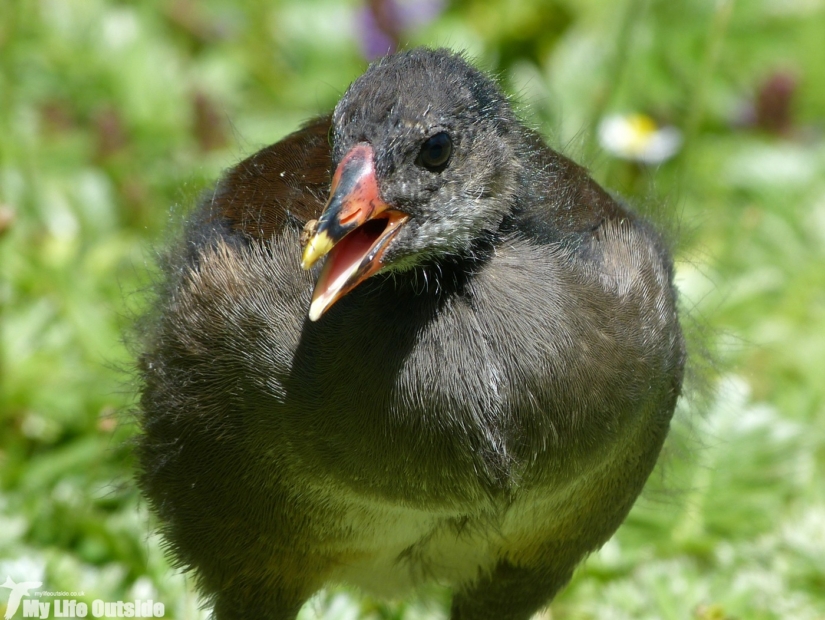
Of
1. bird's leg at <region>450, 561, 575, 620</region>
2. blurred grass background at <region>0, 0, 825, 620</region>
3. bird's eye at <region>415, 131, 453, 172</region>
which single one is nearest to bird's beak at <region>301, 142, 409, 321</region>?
bird's eye at <region>415, 131, 453, 172</region>

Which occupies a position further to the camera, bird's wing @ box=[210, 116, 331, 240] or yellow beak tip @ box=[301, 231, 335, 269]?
bird's wing @ box=[210, 116, 331, 240]

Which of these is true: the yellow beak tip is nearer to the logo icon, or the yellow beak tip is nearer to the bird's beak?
the bird's beak

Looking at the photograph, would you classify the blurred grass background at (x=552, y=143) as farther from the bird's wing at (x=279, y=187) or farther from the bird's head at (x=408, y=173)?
the bird's head at (x=408, y=173)

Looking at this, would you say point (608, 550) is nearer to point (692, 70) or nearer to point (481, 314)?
point (481, 314)

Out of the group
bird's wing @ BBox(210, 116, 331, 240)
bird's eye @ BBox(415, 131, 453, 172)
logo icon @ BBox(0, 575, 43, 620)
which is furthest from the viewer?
logo icon @ BBox(0, 575, 43, 620)

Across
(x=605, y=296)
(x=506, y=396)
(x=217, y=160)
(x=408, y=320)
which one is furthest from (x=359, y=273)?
(x=217, y=160)

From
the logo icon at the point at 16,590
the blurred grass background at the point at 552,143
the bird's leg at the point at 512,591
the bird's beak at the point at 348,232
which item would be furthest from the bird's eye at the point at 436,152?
the logo icon at the point at 16,590

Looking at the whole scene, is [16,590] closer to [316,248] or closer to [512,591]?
[512,591]
